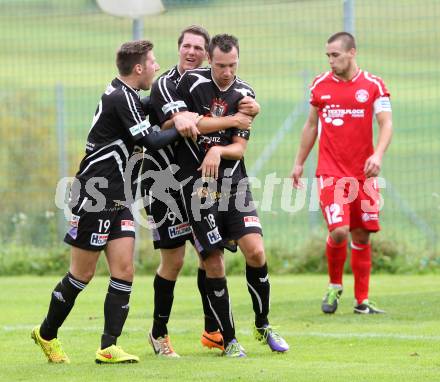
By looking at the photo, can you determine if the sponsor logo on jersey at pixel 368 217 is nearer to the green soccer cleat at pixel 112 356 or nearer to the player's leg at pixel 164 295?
the player's leg at pixel 164 295

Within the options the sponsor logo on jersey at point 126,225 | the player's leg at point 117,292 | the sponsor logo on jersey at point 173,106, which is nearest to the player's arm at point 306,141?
the sponsor logo on jersey at point 173,106

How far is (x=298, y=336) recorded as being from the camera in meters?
9.52

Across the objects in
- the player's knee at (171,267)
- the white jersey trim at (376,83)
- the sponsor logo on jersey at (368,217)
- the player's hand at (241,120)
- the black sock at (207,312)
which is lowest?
the black sock at (207,312)

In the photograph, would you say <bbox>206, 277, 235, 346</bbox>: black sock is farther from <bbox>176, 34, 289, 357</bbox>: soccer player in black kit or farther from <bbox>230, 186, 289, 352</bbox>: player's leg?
<bbox>230, 186, 289, 352</bbox>: player's leg

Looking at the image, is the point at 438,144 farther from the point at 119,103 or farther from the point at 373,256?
the point at 119,103

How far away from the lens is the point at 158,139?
8.24m

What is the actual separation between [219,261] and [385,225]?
7.81 m

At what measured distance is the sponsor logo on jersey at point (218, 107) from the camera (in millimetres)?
8516

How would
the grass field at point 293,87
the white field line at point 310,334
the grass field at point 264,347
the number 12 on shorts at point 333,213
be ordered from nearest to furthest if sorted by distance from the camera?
the grass field at point 264,347 → the white field line at point 310,334 → the number 12 on shorts at point 333,213 → the grass field at point 293,87

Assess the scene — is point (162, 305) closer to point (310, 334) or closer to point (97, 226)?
point (97, 226)

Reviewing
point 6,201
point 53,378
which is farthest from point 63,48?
point 53,378

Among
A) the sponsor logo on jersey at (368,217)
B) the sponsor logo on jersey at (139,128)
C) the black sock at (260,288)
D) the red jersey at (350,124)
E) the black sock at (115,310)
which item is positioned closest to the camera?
the sponsor logo on jersey at (139,128)

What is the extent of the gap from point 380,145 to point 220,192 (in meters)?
2.60

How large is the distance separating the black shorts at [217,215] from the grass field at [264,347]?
825 millimetres
